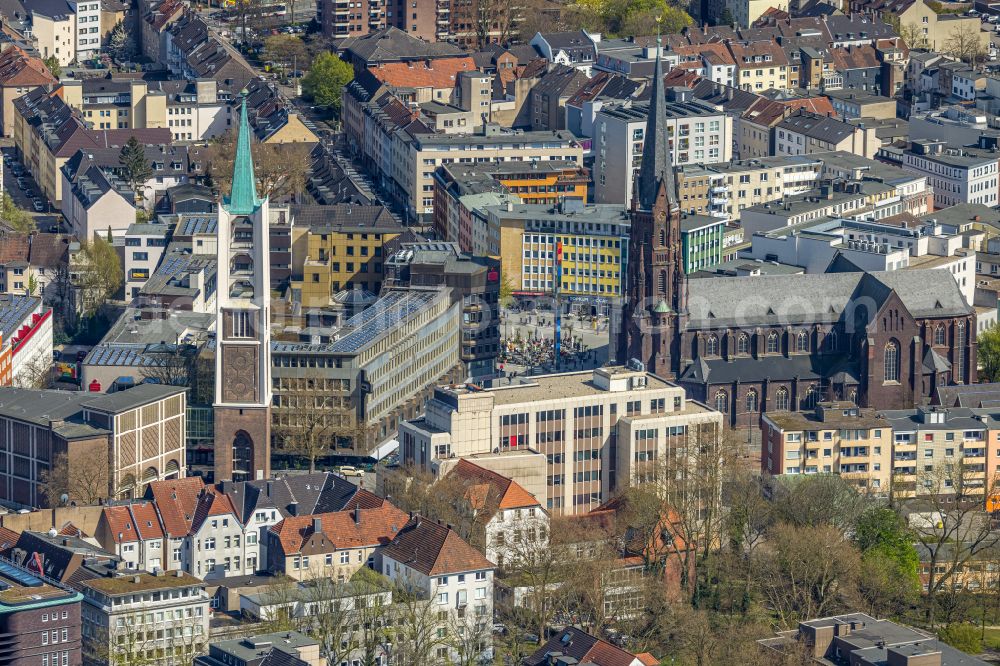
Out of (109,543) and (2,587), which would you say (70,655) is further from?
(109,543)

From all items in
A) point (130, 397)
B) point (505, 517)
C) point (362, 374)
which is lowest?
point (505, 517)

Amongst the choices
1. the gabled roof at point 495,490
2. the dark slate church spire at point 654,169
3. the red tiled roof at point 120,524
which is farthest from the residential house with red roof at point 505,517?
the dark slate church spire at point 654,169

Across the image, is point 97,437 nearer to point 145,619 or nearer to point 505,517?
point 505,517

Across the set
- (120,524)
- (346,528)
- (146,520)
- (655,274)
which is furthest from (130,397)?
(655,274)

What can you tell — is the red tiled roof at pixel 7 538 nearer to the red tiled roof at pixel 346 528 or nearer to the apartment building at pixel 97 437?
the apartment building at pixel 97 437

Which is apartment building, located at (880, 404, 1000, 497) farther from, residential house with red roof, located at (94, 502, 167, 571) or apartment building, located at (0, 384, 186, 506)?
residential house with red roof, located at (94, 502, 167, 571)

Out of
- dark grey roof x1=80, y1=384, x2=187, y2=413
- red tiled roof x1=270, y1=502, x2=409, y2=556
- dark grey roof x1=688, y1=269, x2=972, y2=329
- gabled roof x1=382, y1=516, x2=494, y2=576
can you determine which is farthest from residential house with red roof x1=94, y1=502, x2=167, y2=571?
dark grey roof x1=688, y1=269, x2=972, y2=329
